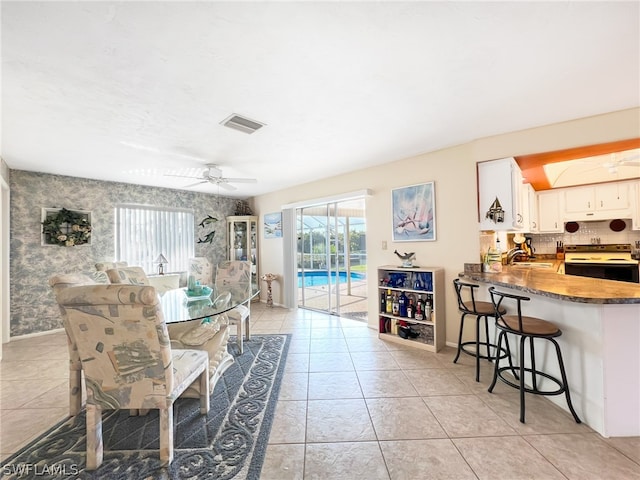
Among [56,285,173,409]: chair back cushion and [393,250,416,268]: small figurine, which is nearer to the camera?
[56,285,173,409]: chair back cushion

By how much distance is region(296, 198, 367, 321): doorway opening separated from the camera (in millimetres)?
4414

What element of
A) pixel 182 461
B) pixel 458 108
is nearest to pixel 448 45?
pixel 458 108

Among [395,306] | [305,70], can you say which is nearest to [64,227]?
[305,70]

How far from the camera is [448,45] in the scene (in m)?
1.45

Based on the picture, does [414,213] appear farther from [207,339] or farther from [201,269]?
[201,269]

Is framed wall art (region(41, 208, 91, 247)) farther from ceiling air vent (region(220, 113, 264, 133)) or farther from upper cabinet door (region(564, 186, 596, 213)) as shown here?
upper cabinet door (region(564, 186, 596, 213))

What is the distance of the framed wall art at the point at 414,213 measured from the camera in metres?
3.23

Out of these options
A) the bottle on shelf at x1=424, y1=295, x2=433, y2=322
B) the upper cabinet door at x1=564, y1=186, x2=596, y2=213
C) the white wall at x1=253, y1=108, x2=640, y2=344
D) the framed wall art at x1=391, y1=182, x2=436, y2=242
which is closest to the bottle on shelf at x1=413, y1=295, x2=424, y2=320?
the bottle on shelf at x1=424, y1=295, x2=433, y2=322

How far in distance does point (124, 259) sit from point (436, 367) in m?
5.12

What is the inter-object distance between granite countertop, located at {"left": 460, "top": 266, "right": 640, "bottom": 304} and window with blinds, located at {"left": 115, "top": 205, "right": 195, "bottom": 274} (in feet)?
16.6

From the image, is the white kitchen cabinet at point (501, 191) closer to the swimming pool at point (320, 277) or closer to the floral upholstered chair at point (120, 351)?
the swimming pool at point (320, 277)

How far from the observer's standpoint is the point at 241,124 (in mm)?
2342

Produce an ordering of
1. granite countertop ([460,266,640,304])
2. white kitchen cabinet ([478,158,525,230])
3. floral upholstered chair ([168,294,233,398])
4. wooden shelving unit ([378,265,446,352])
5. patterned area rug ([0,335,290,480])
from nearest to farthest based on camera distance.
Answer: patterned area rug ([0,335,290,480])
granite countertop ([460,266,640,304])
floral upholstered chair ([168,294,233,398])
white kitchen cabinet ([478,158,525,230])
wooden shelving unit ([378,265,446,352])

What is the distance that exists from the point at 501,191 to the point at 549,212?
2505 mm
